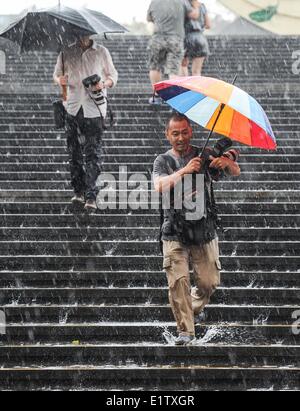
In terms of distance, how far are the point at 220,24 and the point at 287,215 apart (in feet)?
137

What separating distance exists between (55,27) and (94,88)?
646 millimetres

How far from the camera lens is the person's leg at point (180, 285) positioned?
7.27 meters

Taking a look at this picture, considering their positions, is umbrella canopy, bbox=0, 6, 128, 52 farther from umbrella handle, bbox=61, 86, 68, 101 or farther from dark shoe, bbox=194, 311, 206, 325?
dark shoe, bbox=194, 311, 206, 325

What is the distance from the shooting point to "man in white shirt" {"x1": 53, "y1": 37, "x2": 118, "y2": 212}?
32.9ft

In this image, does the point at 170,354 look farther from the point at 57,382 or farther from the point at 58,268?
the point at 58,268

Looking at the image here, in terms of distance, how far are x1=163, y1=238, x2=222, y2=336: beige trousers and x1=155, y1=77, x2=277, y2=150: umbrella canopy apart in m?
0.77

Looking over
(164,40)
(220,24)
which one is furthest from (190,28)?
(220,24)

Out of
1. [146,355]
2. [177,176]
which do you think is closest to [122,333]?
[146,355]

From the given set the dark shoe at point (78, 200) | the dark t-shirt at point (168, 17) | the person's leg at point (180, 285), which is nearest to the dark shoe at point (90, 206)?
the dark shoe at point (78, 200)

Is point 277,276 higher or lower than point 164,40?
lower

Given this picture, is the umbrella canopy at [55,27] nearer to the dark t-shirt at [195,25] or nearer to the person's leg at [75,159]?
the person's leg at [75,159]

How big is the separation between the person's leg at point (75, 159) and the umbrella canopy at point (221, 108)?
9.13 ft

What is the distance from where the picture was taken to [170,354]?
7379 mm

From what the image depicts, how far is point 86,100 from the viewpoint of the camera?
1003cm
